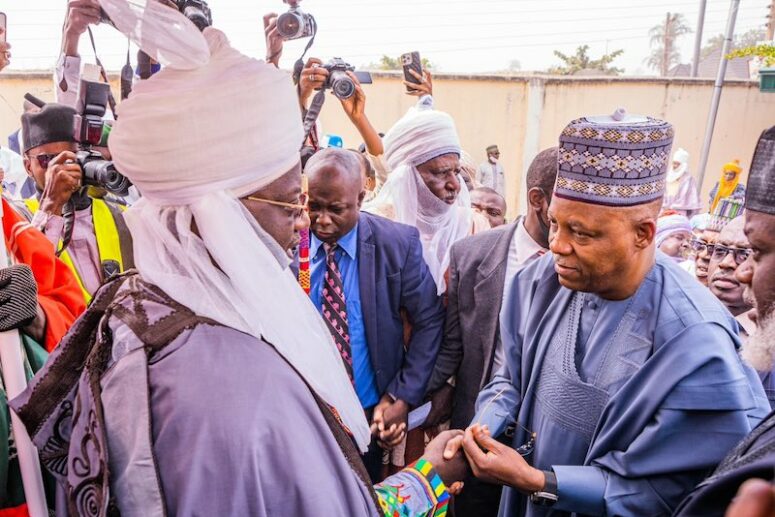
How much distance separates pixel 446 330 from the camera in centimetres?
306

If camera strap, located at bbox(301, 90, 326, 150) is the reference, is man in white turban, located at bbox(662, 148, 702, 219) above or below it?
below

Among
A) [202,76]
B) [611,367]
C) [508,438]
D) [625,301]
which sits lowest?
[508,438]

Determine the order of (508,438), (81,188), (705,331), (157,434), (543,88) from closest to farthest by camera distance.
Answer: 1. (157,434)
2. (705,331)
3. (508,438)
4. (81,188)
5. (543,88)

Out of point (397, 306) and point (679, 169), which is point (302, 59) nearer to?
point (397, 306)

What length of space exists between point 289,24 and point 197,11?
0.59 m

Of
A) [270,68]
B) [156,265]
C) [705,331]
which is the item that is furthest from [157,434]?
[705,331]

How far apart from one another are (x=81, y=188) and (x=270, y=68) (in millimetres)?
1824

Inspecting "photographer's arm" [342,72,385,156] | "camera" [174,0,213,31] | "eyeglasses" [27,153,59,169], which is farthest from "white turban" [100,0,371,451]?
"photographer's arm" [342,72,385,156]

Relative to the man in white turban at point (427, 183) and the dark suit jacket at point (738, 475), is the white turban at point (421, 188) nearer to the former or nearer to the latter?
the man in white turban at point (427, 183)

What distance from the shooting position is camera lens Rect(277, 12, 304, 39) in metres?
2.80

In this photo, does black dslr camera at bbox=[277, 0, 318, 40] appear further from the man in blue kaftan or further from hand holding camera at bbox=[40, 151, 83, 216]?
the man in blue kaftan

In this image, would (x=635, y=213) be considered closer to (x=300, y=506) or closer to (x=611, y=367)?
(x=611, y=367)

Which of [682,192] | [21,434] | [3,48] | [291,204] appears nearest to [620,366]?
[291,204]

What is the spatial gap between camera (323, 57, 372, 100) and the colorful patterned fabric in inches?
95.7
